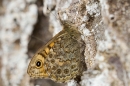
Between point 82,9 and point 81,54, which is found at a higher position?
point 82,9

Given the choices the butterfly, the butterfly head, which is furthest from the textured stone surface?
the butterfly head

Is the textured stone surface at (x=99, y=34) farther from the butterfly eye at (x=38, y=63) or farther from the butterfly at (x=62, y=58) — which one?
the butterfly eye at (x=38, y=63)

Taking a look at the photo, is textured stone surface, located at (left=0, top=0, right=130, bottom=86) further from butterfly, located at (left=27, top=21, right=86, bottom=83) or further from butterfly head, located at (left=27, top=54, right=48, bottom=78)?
butterfly head, located at (left=27, top=54, right=48, bottom=78)

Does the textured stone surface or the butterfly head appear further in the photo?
the butterfly head

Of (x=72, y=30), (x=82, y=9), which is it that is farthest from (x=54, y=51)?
(x=82, y=9)

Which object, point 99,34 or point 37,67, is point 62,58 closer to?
point 37,67

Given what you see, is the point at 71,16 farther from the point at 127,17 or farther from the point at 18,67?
the point at 18,67

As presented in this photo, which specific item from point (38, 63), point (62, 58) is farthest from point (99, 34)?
point (38, 63)

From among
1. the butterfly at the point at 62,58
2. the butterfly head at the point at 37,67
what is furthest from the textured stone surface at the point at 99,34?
the butterfly head at the point at 37,67
